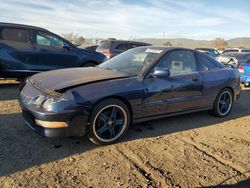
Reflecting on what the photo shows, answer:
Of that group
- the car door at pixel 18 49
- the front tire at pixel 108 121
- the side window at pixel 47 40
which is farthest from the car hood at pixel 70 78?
the side window at pixel 47 40

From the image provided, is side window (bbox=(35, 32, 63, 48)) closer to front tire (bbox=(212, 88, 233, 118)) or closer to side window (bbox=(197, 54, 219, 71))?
side window (bbox=(197, 54, 219, 71))

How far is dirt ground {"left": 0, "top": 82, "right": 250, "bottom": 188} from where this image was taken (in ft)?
11.4

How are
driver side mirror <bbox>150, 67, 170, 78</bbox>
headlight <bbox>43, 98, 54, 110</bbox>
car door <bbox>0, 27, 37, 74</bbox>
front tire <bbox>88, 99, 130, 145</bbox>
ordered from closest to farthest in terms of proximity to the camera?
headlight <bbox>43, 98, 54, 110</bbox> → front tire <bbox>88, 99, 130, 145</bbox> → driver side mirror <bbox>150, 67, 170, 78</bbox> → car door <bbox>0, 27, 37, 74</bbox>

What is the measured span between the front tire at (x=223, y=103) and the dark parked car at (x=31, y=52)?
184 inches

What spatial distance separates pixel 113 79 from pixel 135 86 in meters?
0.37

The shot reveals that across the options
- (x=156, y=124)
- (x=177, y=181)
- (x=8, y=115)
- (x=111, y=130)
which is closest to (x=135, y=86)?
(x=111, y=130)

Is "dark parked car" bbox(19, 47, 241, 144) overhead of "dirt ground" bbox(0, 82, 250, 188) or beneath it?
overhead

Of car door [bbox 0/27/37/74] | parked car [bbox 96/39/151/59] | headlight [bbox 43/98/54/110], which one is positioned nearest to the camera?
headlight [bbox 43/98/54/110]

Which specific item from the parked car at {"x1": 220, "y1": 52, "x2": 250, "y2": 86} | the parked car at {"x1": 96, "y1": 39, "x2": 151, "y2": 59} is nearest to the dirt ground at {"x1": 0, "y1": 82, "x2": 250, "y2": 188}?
the parked car at {"x1": 220, "y1": 52, "x2": 250, "y2": 86}

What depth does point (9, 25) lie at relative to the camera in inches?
327

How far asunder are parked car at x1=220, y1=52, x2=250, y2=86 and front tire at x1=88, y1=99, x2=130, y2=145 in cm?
661

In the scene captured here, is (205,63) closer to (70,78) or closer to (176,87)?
(176,87)

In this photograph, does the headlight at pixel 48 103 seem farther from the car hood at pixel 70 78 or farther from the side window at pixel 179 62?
the side window at pixel 179 62

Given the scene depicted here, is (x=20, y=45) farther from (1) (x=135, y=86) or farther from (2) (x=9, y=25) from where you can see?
(1) (x=135, y=86)
